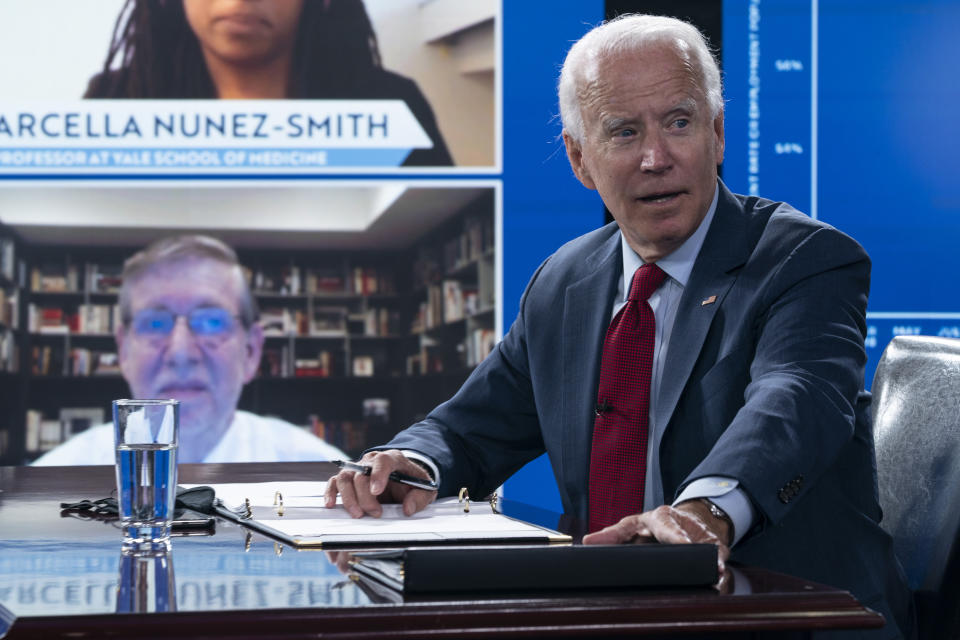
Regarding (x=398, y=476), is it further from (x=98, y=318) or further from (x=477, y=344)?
(x=98, y=318)

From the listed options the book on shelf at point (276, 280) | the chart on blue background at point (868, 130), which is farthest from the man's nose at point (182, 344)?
the chart on blue background at point (868, 130)

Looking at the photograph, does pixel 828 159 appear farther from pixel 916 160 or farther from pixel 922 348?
pixel 922 348

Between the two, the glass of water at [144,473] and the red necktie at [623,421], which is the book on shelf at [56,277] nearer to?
the red necktie at [623,421]

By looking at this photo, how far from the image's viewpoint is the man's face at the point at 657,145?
5.89 ft

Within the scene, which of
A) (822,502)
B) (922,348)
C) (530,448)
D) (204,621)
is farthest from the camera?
(530,448)

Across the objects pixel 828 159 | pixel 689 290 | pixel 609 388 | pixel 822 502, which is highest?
pixel 828 159

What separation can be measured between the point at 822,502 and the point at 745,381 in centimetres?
20

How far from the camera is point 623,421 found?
5.47ft

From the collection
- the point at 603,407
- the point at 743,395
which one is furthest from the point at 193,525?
the point at 743,395

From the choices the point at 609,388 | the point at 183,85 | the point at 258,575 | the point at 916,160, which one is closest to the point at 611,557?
the point at 258,575

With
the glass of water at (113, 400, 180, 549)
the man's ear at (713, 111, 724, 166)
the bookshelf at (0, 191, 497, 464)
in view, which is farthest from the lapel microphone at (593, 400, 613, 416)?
the bookshelf at (0, 191, 497, 464)

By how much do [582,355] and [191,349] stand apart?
3.08 meters

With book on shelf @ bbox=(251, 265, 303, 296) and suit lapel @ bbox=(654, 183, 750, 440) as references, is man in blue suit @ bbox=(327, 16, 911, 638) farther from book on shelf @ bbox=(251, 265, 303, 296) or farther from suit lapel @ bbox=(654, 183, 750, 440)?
book on shelf @ bbox=(251, 265, 303, 296)

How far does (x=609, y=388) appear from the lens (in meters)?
1.70
